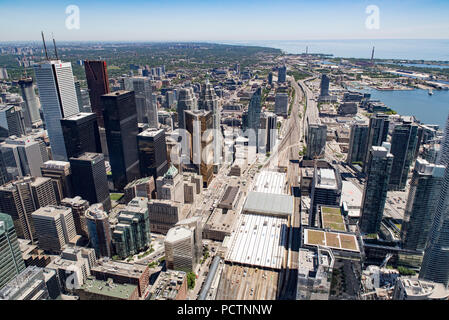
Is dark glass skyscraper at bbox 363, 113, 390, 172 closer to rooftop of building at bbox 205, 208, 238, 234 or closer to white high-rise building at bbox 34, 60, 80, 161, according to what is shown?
rooftop of building at bbox 205, 208, 238, 234

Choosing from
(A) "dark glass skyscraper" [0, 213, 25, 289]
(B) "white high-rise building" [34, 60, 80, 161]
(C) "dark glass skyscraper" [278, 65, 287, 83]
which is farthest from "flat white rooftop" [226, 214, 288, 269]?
(C) "dark glass skyscraper" [278, 65, 287, 83]

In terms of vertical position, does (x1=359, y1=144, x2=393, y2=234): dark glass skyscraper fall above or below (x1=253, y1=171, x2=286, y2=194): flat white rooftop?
above

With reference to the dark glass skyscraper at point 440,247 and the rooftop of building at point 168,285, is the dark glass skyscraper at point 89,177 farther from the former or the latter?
the dark glass skyscraper at point 440,247

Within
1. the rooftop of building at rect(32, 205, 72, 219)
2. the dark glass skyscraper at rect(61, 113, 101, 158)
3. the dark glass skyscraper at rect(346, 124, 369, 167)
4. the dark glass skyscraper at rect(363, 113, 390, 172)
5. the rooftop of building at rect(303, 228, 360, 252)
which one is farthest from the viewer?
the dark glass skyscraper at rect(346, 124, 369, 167)

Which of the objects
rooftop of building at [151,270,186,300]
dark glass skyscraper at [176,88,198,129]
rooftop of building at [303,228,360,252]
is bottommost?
rooftop of building at [151,270,186,300]

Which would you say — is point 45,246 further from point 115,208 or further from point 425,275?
point 425,275

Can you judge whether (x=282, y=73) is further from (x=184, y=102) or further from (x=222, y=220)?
(x=222, y=220)

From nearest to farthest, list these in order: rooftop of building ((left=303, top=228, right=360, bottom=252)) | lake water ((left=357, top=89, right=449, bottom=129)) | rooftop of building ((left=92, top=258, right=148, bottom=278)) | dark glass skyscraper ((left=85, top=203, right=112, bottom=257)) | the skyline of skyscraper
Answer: rooftop of building ((left=303, top=228, right=360, bottom=252))
rooftop of building ((left=92, top=258, right=148, bottom=278))
dark glass skyscraper ((left=85, top=203, right=112, bottom=257))
the skyline of skyscraper
lake water ((left=357, top=89, right=449, bottom=129))

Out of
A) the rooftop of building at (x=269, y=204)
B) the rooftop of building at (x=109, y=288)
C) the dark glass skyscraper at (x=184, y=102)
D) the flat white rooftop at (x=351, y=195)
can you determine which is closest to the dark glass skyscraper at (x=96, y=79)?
the dark glass skyscraper at (x=184, y=102)
